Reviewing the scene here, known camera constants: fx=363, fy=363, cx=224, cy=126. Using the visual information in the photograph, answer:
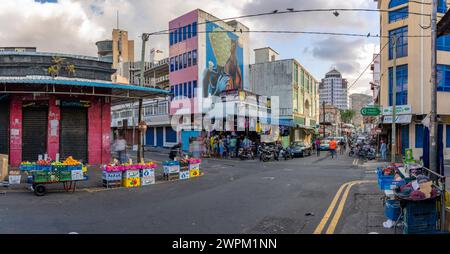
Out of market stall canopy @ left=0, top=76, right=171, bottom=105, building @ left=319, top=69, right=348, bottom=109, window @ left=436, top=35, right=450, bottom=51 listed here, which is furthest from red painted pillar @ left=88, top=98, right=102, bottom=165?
building @ left=319, top=69, right=348, bottom=109

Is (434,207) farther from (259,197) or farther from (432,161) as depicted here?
(259,197)

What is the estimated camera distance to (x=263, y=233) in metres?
7.16

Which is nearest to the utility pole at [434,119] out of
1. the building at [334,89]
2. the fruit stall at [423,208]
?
the fruit stall at [423,208]

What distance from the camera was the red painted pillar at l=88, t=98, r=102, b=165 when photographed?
67.4 feet

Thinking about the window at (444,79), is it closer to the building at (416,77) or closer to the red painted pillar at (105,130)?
the building at (416,77)

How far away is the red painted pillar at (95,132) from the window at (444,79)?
26648 mm

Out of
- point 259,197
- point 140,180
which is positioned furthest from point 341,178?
point 140,180

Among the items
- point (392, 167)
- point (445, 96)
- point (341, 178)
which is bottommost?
point (341, 178)

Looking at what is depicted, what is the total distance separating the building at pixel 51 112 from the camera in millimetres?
19000

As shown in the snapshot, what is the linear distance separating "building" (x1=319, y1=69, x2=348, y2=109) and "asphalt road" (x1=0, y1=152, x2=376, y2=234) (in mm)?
175607

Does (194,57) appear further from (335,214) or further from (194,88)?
(335,214)

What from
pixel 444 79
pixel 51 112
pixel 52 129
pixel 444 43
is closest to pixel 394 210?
pixel 52 129

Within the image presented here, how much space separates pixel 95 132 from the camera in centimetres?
2072
